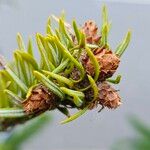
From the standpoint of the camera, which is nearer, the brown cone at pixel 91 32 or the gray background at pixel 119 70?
the brown cone at pixel 91 32

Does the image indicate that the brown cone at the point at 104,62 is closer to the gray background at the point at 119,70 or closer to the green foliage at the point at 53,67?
the green foliage at the point at 53,67

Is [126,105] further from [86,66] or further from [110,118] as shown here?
[86,66]

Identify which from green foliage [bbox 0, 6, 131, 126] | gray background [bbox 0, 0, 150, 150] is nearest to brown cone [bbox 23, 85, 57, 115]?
green foliage [bbox 0, 6, 131, 126]

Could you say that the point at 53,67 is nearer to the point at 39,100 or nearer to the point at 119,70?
the point at 39,100

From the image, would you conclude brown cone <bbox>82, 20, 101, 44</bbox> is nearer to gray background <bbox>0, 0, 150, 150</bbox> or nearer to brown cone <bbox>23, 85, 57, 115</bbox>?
brown cone <bbox>23, 85, 57, 115</bbox>

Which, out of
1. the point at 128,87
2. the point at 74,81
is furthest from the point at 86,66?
the point at 128,87

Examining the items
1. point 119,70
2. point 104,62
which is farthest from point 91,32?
point 119,70

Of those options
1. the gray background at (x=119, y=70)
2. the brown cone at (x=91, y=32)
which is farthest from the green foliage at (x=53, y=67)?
the gray background at (x=119, y=70)
